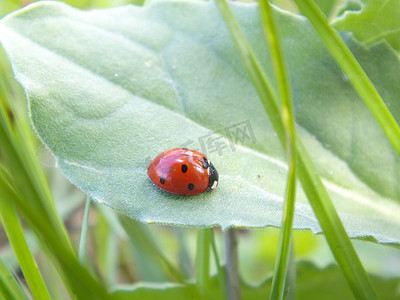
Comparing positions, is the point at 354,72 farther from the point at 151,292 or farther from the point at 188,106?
the point at 151,292

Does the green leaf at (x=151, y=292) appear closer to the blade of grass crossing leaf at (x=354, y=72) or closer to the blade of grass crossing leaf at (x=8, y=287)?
the blade of grass crossing leaf at (x=8, y=287)

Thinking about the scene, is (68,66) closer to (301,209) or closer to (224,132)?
(224,132)

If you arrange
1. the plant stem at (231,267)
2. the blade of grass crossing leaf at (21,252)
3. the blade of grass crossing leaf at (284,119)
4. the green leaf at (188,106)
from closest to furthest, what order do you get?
the blade of grass crossing leaf at (284,119) → the blade of grass crossing leaf at (21,252) → the green leaf at (188,106) → the plant stem at (231,267)

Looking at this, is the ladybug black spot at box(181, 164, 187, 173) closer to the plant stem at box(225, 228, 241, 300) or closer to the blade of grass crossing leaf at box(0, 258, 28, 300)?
the plant stem at box(225, 228, 241, 300)

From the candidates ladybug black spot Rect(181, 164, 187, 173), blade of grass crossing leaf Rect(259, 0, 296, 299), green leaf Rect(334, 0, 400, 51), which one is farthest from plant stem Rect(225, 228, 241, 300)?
green leaf Rect(334, 0, 400, 51)

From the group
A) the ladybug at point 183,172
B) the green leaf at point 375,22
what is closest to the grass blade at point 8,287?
the ladybug at point 183,172

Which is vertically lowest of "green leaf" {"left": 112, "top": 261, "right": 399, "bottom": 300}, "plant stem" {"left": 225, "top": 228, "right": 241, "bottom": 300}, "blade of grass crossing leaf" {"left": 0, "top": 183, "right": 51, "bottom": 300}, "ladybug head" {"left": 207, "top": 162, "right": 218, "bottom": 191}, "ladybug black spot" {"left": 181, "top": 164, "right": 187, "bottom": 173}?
"green leaf" {"left": 112, "top": 261, "right": 399, "bottom": 300}

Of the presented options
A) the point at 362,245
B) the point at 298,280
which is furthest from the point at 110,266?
the point at 362,245
